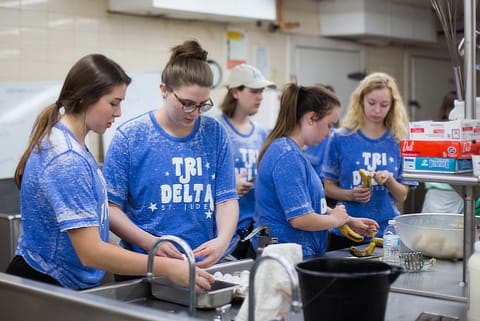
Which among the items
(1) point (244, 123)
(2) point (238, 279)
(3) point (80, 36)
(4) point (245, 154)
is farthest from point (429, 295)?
(3) point (80, 36)

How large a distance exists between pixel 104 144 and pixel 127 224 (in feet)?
8.02

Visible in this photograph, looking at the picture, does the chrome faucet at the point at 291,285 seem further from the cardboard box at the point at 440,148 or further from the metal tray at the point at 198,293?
the cardboard box at the point at 440,148

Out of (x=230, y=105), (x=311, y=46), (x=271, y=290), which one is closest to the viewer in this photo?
(x=271, y=290)

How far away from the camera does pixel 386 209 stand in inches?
131

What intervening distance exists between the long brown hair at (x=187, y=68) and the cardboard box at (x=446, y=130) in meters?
0.74

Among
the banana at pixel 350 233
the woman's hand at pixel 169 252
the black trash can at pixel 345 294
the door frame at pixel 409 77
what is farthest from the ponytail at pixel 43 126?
the door frame at pixel 409 77

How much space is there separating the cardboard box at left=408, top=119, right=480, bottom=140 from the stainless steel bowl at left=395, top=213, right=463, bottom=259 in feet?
1.46

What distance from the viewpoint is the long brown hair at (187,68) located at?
2.43 meters

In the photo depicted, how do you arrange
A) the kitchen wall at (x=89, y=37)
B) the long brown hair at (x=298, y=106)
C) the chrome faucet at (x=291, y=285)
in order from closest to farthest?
1. the chrome faucet at (x=291, y=285)
2. the long brown hair at (x=298, y=106)
3. the kitchen wall at (x=89, y=37)

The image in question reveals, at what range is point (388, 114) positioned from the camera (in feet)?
11.5

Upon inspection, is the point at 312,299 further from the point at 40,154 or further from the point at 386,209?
the point at 386,209

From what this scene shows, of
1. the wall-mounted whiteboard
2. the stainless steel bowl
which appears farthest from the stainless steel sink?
the wall-mounted whiteboard

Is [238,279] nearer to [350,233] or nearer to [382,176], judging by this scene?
[350,233]

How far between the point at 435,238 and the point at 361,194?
2.47 feet
